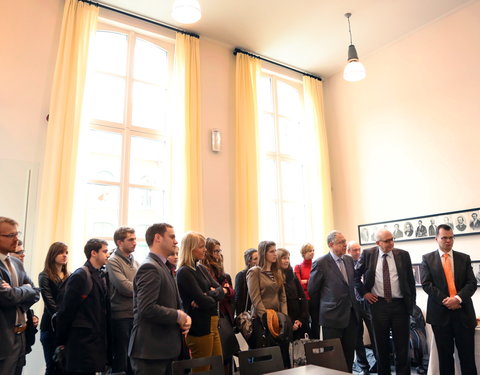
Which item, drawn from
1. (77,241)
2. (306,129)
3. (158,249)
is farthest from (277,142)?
(158,249)

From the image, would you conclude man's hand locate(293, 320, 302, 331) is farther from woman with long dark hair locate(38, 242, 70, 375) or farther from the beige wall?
the beige wall

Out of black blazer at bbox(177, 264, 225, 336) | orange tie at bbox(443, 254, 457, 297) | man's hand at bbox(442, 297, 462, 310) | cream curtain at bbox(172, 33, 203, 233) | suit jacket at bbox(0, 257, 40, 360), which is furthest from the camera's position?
cream curtain at bbox(172, 33, 203, 233)

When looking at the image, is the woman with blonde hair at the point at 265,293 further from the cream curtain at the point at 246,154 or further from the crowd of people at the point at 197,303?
the cream curtain at the point at 246,154

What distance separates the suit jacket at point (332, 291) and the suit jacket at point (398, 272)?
11 cm

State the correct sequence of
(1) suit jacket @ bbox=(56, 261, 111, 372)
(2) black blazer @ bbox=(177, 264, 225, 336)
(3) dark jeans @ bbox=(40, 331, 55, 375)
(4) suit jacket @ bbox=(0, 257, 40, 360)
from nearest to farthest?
(4) suit jacket @ bbox=(0, 257, 40, 360) → (1) suit jacket @ bbox=(56, 261, 111, 372) → (2) black blazer @ bbox=(177, 264, 225, 336) → (3) dark jeans @ bbox=(40, 331, 55, 375)

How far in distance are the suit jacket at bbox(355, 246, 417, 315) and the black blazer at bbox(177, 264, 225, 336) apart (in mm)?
1983

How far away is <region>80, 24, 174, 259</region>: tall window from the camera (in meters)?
5.70

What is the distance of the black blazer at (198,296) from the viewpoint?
3.19 metres

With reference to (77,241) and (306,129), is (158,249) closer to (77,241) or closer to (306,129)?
(77,241)

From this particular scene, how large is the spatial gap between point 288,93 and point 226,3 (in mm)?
2662

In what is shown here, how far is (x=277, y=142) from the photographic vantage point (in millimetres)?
7777

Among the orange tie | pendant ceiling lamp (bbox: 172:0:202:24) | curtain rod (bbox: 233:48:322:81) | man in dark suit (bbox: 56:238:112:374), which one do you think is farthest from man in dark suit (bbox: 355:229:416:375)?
curtain rod (bbox: 233:48:322:81)

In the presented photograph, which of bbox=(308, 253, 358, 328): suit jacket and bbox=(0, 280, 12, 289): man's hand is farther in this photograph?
bbox=(308, 253, 358, 328): suit jacket

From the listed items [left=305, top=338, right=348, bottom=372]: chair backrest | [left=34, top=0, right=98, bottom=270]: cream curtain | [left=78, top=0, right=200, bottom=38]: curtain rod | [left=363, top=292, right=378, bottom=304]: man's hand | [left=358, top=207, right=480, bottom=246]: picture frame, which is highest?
[left=78, top=0, right=200, bottom=38]: curtain rod
